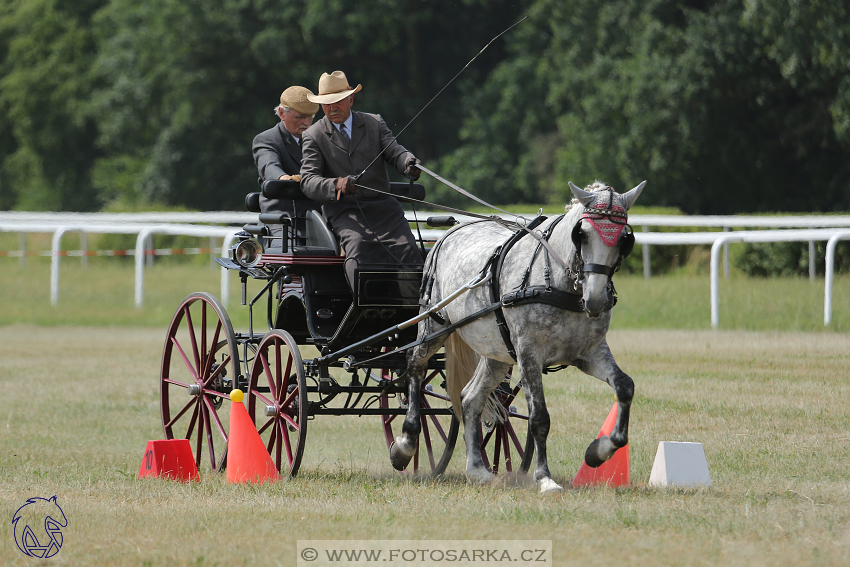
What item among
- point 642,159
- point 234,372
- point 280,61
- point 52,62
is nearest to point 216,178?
point 280,61

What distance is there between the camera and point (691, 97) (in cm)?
2612

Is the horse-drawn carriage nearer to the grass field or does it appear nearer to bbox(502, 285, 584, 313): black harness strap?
the grass field

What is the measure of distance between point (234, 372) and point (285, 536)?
7.87 ft

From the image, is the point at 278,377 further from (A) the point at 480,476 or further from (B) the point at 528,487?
(B) the point at 528,487

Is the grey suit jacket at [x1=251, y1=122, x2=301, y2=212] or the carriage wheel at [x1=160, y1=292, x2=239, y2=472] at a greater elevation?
the grey suit jacket at [x1=251, y1=122, x2=301, y2=212]

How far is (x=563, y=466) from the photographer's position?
7695mm

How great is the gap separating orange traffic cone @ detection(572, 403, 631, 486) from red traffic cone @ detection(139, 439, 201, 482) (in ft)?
7.35

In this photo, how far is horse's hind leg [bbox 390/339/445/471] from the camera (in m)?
7.16

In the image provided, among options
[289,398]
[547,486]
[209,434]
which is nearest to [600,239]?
[547,486]

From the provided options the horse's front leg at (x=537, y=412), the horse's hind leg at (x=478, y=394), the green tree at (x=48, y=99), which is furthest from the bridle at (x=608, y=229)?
the green tree at (x=48, y=99)

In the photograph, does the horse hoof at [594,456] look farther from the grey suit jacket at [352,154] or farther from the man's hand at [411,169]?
the grey suit jacket at [352,154]

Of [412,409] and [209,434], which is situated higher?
[412,409]

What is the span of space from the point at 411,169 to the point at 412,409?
56.5 inches

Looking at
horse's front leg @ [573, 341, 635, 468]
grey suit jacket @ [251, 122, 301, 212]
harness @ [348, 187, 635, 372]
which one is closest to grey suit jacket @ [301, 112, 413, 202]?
grey suit jacket @ [251, 122, 301, 212]
